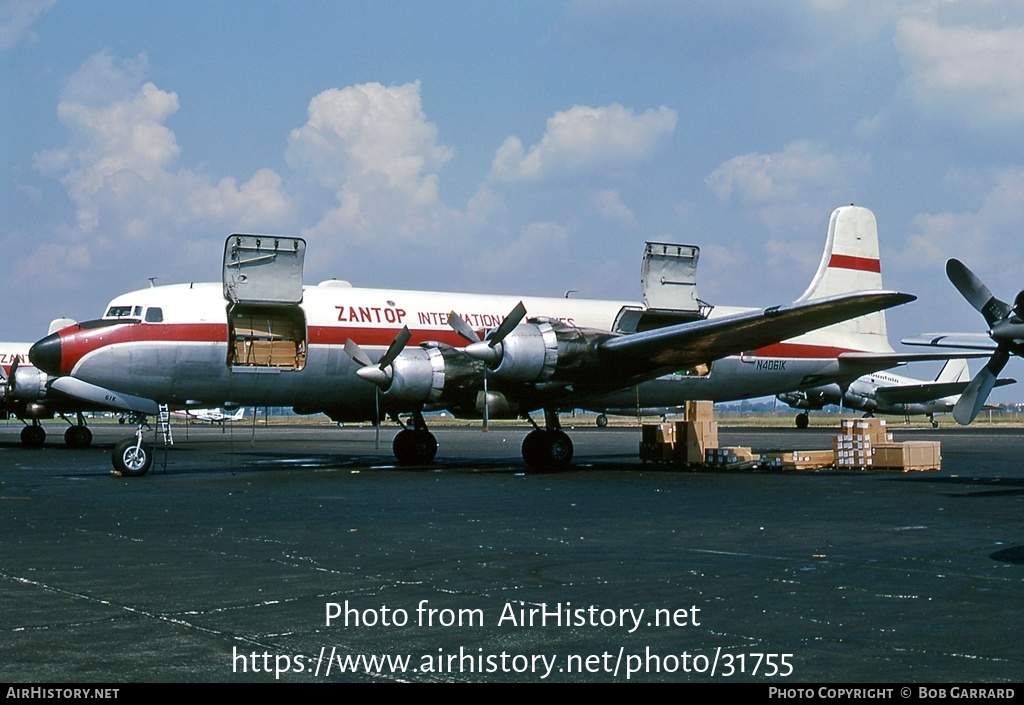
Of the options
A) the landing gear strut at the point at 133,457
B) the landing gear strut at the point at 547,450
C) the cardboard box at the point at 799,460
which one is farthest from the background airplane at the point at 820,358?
the landing gear strut at the point at 133,457

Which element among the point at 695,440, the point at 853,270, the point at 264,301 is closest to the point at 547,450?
the point at 695,440

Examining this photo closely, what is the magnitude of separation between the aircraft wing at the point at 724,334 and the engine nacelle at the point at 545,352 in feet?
1.58

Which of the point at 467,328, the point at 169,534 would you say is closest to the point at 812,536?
the point at 169,534

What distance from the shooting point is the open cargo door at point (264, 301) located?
2308 centimetres

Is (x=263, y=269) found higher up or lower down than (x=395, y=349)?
higher up

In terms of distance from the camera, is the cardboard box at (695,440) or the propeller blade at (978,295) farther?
the cardboard box at (695,440)

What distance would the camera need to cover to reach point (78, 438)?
3959 cm

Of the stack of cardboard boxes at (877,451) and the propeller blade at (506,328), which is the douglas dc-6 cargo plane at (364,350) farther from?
the stack of cardboard boxes at (877,451)

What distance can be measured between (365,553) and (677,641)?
180 inches

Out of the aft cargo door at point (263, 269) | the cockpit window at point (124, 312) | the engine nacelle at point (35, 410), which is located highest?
the aft cargo door at point (263, 269)

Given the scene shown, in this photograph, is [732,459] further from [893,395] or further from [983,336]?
[893,395]

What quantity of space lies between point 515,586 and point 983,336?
12012 mm

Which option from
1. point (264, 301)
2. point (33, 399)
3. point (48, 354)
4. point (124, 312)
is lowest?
point (33, 399)

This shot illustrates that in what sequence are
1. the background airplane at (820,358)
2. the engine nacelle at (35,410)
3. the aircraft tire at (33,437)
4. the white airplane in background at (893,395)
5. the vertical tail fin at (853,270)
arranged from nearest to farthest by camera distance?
1. the background airplane at (820,358)
2. the vertical tail fin at (853,270)
3. the engine nacelle at (35,410)
4. the aircraft tire at (33,437)
5. the white airplane in background at (893,395)
